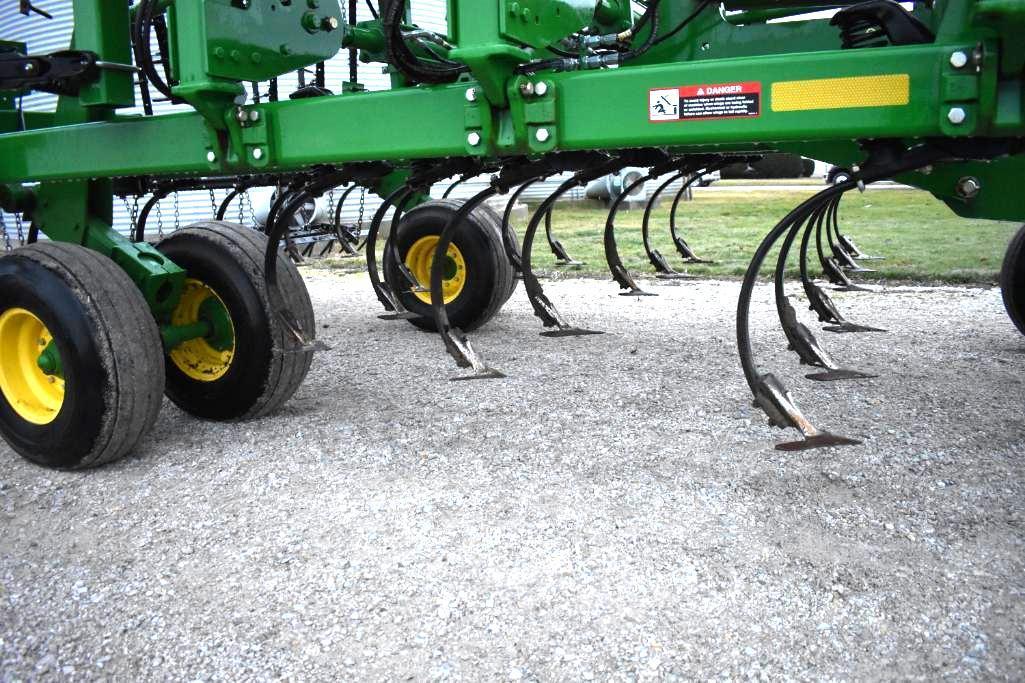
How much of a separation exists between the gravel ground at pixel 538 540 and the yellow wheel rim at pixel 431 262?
1.47 metres

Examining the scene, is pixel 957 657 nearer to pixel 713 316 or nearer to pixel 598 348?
pixel 598 348

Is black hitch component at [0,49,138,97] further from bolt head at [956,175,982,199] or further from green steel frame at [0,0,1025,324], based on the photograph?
bolt head at [956,175,982,199]

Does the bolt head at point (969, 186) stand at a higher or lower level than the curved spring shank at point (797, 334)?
higher

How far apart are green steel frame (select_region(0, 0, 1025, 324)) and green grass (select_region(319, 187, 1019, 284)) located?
3951 millimetres

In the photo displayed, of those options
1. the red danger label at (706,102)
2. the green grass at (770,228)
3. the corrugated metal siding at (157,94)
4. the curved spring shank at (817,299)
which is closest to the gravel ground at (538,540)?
the curved spring shank at (817,299)

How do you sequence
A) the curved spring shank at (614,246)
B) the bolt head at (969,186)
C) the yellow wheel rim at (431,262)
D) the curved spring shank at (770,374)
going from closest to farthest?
the curved spring shank at (770,374), the bolt head at (969,186), the curved spring shank at (614,246), the yellow wheel rim at (431,262)

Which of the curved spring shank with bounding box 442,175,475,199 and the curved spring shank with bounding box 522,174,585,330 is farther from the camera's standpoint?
the curved spring shank with bounding box 522,174,585,330

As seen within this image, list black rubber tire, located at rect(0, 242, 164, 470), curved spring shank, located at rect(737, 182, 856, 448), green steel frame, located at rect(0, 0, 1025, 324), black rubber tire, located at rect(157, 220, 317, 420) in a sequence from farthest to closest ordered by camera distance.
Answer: black rubber tire, located at rect(157, 220, 317, 420) → black rubber tire, located at rect(0, 242, 164, 470) → curved spring shank, located at rect(737, 182, 856, 448) → green steel frame, located at rect(0, 0, 1025, 324)

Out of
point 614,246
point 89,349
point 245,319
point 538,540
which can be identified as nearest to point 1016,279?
point 614,246

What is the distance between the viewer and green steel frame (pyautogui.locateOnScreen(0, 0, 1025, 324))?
212 cm

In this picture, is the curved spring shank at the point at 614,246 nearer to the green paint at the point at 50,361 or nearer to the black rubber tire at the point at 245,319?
the black rubber tire at the point at 245,319

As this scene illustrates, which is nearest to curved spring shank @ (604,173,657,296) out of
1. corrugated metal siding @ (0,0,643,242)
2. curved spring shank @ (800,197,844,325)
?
curved spring shank @ (800,197,844,325)

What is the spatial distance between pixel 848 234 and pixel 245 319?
821 centimetres

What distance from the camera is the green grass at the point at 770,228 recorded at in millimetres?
7605
